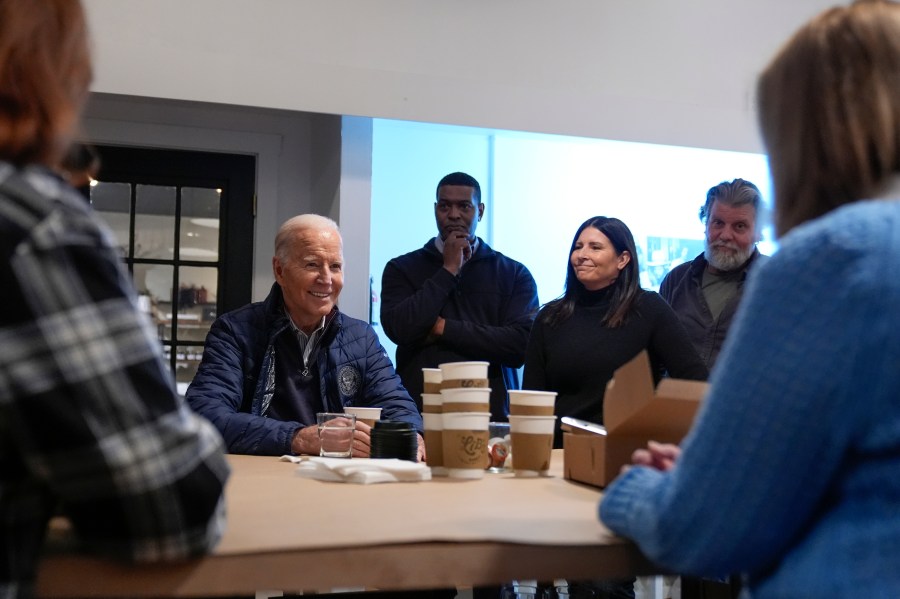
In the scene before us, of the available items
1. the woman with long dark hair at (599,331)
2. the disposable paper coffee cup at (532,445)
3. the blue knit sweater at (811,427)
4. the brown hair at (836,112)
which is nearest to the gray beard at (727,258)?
the woman with long dark hair at (599,331)

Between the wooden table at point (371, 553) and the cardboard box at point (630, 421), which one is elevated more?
the cardboard box at point (630, 421)

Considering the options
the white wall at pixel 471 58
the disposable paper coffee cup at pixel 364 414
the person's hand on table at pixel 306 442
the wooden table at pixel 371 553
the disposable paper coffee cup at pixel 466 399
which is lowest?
the person's hand on table at pixel 306 442

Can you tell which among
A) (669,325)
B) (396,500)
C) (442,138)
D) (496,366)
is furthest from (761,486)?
(442,138)

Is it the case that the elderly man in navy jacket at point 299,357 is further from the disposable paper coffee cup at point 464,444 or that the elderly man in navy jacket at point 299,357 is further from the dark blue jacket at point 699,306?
the dark blue jacket at point 699,306

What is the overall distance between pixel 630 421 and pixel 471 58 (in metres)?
3.16

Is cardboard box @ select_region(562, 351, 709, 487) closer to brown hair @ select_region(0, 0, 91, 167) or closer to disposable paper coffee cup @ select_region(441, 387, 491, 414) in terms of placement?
disposable paper coffee cup @ select_region(441, 387, 491, 414)

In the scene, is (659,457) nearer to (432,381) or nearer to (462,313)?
(432,381)

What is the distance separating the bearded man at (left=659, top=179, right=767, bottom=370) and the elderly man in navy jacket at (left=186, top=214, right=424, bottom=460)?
51.8 inches

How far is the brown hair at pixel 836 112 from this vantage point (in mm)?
1049

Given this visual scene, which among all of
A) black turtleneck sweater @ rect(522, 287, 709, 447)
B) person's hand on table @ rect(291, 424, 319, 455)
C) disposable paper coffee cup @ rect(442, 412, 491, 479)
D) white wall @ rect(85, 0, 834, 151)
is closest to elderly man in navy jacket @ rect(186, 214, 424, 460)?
person's hand on table @ rect(291, 424, 319, 455)

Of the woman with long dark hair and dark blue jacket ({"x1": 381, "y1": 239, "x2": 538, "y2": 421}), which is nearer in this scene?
the woman with long dark hair

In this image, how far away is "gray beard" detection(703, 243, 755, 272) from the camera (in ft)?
11.7

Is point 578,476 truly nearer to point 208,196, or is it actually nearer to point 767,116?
point 767,116

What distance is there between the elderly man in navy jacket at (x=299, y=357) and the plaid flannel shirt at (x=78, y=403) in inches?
58.2
